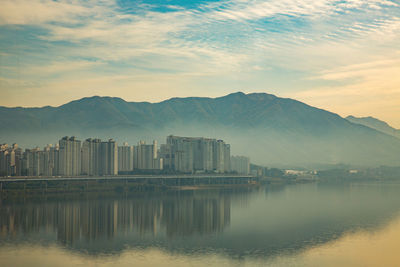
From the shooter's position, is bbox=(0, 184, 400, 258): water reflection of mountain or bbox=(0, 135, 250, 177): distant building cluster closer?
bbox=(0, 184, 400, 258): water reflection of mountain

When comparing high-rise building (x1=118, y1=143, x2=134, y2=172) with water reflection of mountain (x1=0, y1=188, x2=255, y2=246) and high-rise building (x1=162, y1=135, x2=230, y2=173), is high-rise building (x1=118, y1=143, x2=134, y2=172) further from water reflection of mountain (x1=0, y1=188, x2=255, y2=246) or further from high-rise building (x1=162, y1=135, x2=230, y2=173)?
water reflection of mountain (x1=0, y1=188, x2=255, y2=246)

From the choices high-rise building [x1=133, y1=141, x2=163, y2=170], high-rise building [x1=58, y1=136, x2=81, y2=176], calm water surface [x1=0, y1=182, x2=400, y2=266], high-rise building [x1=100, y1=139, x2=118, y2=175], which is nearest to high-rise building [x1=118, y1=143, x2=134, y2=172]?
high-rise building [x1=133, y1=141, x2=163, y2=170]

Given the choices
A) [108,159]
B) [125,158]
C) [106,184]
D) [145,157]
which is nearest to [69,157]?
[108,159]

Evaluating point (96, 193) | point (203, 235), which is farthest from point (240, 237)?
point (96, 193)

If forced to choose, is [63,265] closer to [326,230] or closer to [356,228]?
[326,230]

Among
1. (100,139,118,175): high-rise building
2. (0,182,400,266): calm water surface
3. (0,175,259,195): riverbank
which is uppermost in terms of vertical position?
(100,139,118,175): high-rise building

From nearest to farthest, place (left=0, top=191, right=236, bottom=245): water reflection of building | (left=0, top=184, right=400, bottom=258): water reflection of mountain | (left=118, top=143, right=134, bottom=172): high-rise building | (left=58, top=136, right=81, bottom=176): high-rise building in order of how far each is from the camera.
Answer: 1. (left=0, top=184, right=400, bottom=258): water reflection of mountain
2. (left=0, top=191, right=236, bottom=245): water reflection of building
3. (left=58, top=136, right=81, bottom=176): high-rise building
4. (left=118, top=143, right=134, bottom=172): high-rise building

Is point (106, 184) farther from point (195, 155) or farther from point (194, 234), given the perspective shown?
point (194, 234)
